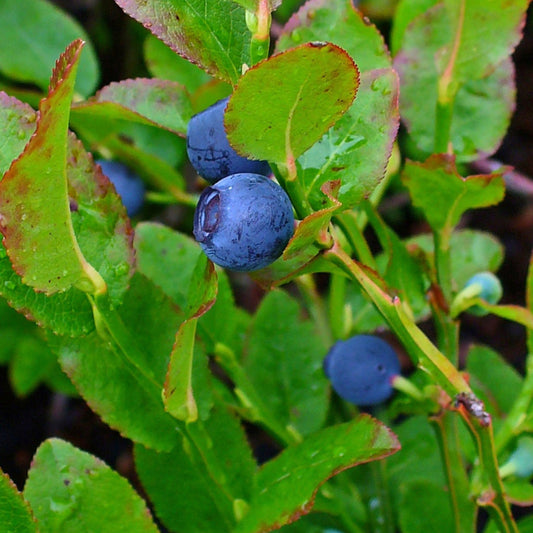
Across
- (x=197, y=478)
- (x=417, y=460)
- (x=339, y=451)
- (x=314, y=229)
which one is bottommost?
(x=417, y=460)

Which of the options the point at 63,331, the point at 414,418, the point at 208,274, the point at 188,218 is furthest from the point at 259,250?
the point at 188,218

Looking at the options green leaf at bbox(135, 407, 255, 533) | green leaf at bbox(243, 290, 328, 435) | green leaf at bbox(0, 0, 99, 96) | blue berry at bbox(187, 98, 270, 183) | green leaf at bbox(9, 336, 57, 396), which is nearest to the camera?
blue berry at bbox(187, 98, 270, 183)

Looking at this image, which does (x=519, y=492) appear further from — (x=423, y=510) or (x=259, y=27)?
(x=259, y=27)

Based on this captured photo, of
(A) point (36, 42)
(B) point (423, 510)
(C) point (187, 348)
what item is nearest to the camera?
(C) point (187, 348)

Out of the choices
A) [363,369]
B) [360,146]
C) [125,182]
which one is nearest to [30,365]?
[125,182]

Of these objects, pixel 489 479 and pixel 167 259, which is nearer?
pixel 489 479

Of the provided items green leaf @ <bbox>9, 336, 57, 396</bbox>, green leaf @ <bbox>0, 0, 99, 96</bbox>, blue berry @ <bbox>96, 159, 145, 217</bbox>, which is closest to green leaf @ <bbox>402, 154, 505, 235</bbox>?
blue berry @ <bbox>96, 159, 145, 217</bbox>

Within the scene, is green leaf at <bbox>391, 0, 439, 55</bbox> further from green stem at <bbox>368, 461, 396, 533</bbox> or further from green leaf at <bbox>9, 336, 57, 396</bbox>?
green leaf at <bbox>9, 336, 57, 396</bbox>
